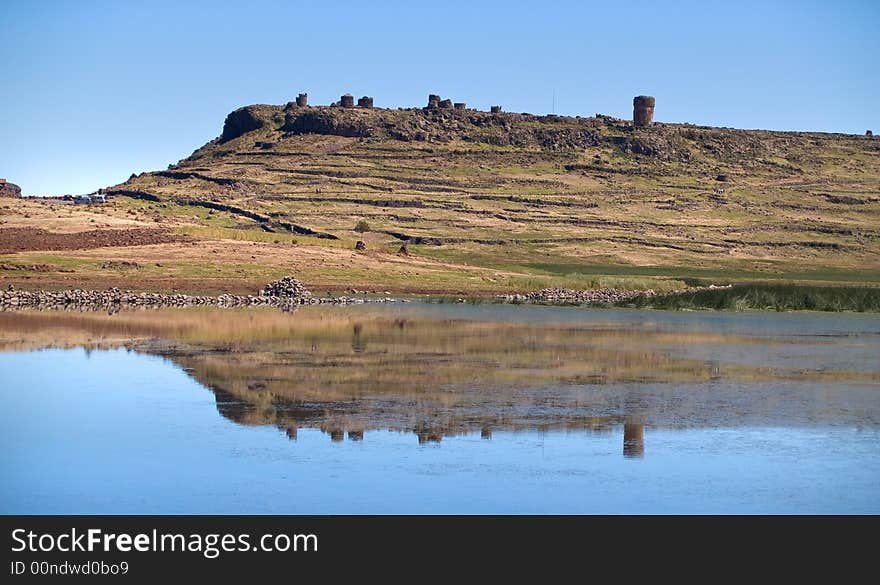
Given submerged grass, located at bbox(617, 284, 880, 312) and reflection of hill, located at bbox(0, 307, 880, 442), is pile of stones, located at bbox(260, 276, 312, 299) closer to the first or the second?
reflection of hill, located at bbox(0, 307, 880, 442)

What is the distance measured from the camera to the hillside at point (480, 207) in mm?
69000

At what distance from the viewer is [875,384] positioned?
92.9 feet

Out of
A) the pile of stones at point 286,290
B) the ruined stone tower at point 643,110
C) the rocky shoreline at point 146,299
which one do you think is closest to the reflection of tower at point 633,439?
the rocky shoreline at point 146,299

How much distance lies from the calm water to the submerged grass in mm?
17897

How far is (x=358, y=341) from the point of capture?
120 feet

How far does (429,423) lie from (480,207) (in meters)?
111

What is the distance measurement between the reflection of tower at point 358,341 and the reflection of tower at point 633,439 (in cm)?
1303

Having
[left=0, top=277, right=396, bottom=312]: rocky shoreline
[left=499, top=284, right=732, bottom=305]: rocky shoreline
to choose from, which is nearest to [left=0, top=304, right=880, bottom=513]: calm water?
[left=0, top=277, right=396, bottom=312]: rocky shoreline

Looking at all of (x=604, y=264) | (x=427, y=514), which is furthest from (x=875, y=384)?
(x=604, y=264)

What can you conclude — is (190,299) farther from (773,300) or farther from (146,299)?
(773,300)

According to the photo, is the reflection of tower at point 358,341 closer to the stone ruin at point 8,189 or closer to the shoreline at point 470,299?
the shoreline at point 470,299

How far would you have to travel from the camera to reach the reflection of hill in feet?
74.6

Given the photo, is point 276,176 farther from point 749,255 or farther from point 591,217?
point 749,255

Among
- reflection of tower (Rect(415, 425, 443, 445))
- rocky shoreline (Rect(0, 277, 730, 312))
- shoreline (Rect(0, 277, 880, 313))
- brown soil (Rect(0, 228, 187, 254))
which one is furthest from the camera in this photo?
brown soil (Rect(0, 228, 187, 254))
